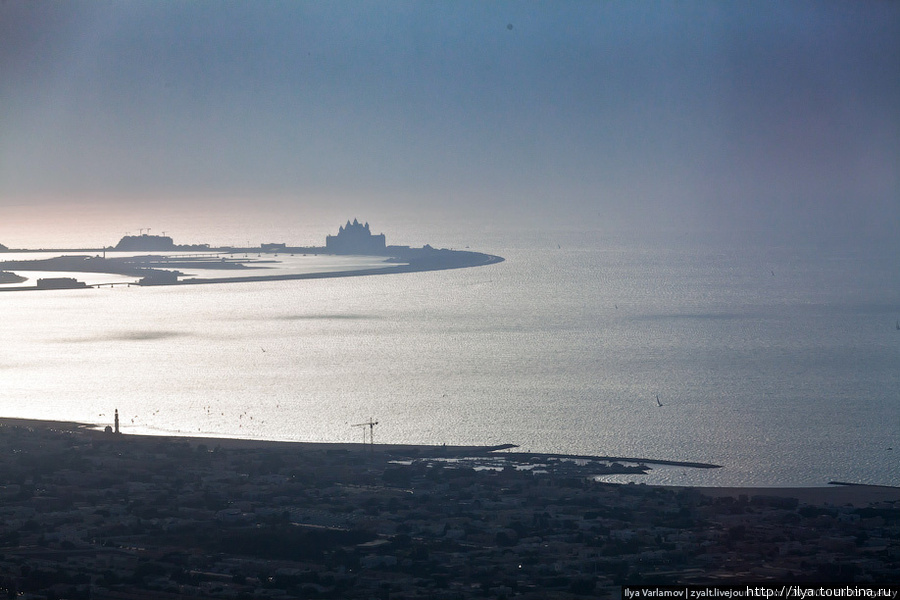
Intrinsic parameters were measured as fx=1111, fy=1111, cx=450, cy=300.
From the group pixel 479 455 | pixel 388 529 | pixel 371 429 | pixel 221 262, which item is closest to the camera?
pixel 388 529

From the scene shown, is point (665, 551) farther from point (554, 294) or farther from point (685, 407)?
point (554, 294)

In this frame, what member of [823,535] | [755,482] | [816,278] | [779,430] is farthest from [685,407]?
[816,278]

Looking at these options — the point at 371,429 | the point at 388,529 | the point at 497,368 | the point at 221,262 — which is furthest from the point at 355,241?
the point at 388,529

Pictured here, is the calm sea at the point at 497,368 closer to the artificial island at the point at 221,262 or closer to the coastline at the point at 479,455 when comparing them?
the coastline at the point at 479,455

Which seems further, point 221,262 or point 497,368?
point 221,262

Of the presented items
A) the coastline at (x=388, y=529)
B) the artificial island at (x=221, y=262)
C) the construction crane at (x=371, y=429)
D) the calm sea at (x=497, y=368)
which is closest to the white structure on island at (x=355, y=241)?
the artificial island at (x=221, y=262)

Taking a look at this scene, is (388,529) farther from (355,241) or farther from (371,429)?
(355,241)

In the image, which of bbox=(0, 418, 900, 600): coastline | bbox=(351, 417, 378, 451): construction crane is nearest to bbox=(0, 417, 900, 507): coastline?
bbox=(0, 418, 900, 600): coastline
